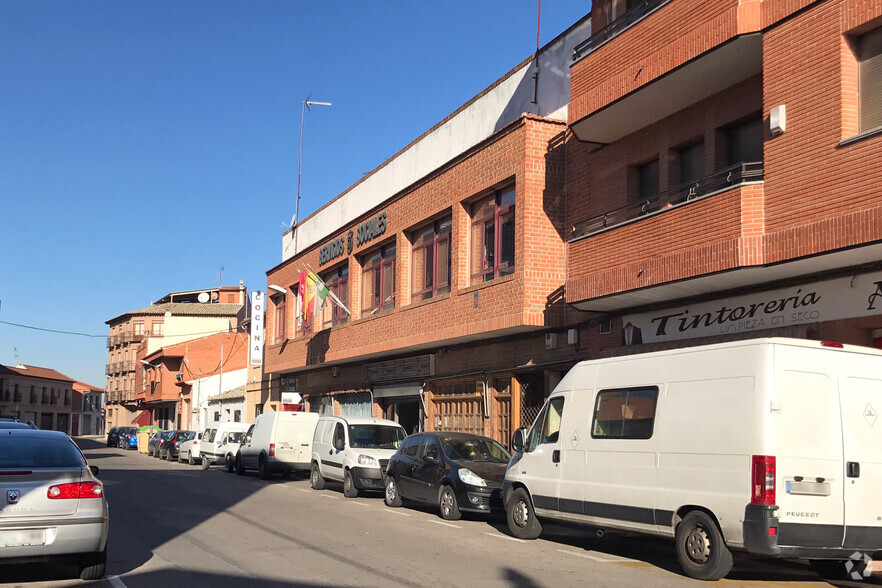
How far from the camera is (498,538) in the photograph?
43.1 ft

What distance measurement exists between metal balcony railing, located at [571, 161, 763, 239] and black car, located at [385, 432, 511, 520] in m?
4.39

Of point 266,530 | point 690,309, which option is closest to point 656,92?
point 690,309

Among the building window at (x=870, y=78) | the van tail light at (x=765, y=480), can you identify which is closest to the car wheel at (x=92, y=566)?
the van tail light at (x=765, y=480)

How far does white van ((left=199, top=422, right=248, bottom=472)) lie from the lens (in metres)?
31.4

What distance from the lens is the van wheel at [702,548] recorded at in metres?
9.43

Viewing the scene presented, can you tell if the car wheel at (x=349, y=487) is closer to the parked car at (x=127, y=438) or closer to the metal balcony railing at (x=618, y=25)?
the metal balcony railing at (x=618, y=25)

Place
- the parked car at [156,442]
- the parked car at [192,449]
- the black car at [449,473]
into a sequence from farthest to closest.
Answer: the parked car at [156,442], the parked car at [192,449], the black car at [449,473]

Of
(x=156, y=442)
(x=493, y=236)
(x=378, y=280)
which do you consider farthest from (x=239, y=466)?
(x=156, y=442)

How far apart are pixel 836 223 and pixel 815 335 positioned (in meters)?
2.02

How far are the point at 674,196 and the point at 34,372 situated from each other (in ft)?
361

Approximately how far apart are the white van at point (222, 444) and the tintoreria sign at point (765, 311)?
60.3 feet

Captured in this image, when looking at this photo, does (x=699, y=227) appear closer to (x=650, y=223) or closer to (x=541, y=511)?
(x=650, y=223)

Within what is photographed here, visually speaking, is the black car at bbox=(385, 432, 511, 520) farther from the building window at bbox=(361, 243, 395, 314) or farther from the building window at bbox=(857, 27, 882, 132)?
the building window at bbox=(361, 243, 395, 314)

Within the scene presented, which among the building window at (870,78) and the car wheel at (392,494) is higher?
the building window at (870,78)
